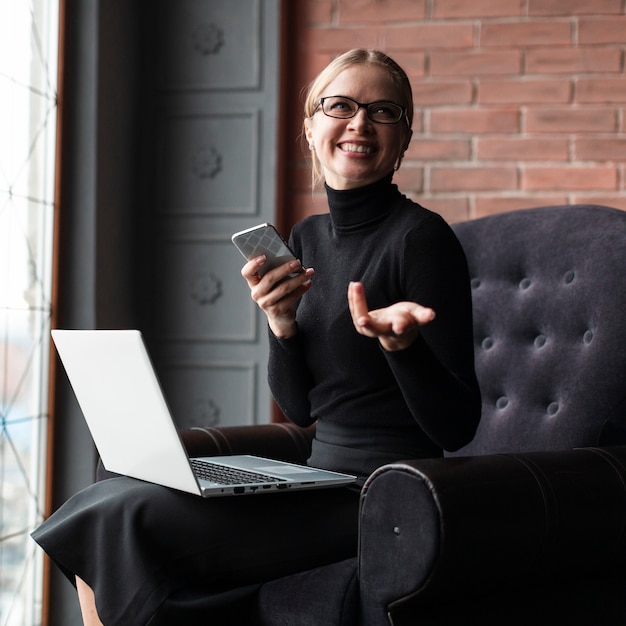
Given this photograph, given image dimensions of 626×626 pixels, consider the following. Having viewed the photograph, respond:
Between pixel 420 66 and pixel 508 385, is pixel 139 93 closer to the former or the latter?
pixel 420 66

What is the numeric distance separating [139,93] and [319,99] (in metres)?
1.36

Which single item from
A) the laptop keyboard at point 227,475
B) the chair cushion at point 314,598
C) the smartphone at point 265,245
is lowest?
the chair cushion at point 314,598

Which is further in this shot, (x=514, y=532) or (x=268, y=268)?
(x=268, y=268)

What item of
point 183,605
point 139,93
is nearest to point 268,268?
point 183,605

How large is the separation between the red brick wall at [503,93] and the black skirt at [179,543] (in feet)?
5.00

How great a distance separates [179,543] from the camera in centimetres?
132

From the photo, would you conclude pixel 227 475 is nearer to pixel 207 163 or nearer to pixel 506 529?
pixel 506 529

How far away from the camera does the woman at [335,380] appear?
132cm

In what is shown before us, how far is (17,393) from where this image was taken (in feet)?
7.59

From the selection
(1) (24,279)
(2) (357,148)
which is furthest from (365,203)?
(1) (24,279)

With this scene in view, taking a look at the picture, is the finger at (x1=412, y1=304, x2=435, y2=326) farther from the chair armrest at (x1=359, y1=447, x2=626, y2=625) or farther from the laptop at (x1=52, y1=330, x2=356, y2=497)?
the laptop at (x1=52, y1=330, x2=356, y2=497)

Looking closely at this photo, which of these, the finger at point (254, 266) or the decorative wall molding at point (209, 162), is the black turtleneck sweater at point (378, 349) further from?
the decorative wall molding at point (209, 162)

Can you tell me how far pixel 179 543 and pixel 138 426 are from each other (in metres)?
0.18

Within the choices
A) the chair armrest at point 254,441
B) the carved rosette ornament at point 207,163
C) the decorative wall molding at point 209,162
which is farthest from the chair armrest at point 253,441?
the carved rosette ornament at point 207,163
